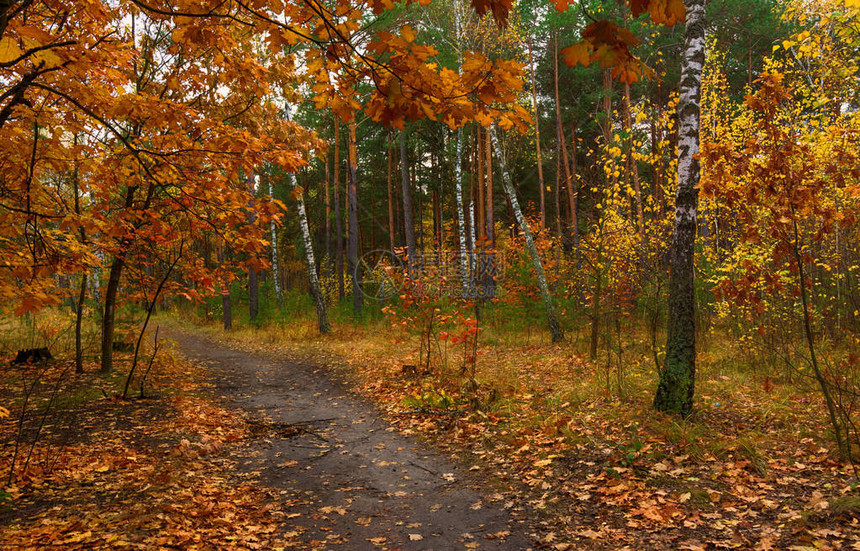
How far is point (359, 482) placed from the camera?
4.63m

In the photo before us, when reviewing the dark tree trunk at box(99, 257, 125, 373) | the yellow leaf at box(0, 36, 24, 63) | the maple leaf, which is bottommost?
the dark tree trunk at box(99, 257, 125, 373)

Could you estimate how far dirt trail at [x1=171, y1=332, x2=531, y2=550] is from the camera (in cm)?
358

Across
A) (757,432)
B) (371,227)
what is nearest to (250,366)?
(757,432)

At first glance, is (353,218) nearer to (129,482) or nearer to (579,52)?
(129,482)

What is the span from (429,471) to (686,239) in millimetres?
3964

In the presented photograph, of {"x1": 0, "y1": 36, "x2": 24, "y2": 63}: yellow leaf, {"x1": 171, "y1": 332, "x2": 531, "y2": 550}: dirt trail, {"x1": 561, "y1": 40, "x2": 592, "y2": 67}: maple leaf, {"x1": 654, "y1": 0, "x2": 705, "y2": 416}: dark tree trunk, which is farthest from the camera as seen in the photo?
{"x1": 654, "y1": 0, "x2": 705, "y2": 416}: dark tree trunk

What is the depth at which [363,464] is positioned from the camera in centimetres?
509

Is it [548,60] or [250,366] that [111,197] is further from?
[548,60]

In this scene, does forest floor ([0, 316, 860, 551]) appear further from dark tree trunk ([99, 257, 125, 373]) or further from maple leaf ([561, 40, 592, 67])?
maple leaf ([561, 40, 592, 67])

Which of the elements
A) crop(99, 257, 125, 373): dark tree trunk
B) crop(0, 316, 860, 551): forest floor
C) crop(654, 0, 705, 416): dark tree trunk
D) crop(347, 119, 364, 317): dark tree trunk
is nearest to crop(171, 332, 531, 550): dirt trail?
crop(0, 316, 860, 551): forest floor

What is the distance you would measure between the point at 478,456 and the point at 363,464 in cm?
133

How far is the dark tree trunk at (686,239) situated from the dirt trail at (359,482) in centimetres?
278

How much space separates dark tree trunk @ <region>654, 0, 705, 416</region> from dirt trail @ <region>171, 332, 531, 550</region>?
278cm

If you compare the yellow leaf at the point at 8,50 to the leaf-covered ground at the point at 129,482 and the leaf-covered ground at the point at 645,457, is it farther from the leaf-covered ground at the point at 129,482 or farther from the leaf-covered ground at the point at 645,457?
the leaf-covered ground at the point at 645,457
